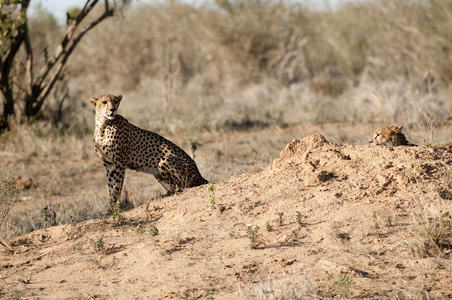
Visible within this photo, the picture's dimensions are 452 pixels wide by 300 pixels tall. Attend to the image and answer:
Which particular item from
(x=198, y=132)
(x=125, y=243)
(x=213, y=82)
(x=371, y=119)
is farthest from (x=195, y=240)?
(x=213, y=82)

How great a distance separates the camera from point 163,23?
20547 millimetres

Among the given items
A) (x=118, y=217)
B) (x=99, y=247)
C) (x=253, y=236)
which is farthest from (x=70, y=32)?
(x=253, y=236)

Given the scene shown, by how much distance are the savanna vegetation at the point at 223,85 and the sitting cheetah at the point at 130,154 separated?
0.33m

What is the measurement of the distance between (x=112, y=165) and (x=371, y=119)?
590 cm

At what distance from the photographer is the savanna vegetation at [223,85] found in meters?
8.24

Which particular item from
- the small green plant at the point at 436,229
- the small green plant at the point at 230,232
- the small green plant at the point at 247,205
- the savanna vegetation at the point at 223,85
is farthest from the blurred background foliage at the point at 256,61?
the small green plant at the point at 436,229

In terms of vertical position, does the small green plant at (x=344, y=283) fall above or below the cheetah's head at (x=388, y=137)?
below

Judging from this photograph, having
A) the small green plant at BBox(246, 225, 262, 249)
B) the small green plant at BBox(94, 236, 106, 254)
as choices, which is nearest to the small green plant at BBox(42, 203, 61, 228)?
the small green plant at BBox(94, 236, 106, 254)

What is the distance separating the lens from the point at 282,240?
4207 millimetres

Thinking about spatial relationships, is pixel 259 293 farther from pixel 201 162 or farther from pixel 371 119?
pixel 371 119

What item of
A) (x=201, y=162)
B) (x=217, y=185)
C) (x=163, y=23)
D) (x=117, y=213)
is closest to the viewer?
(x=117, y=213)

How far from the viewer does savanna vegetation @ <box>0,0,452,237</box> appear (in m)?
8.24

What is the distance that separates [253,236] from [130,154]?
2.31m

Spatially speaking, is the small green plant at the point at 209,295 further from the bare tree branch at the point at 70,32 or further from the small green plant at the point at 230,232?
the bare tree branch at the point at 70,32
